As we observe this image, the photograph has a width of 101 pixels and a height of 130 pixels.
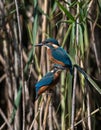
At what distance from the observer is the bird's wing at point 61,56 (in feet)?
6.10

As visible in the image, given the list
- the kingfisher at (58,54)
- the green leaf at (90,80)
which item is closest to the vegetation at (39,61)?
the kingfisher at (58,54)

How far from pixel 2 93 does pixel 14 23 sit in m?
0.75

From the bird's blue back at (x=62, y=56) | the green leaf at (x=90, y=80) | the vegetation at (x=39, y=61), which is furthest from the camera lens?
the vegetation at (x=39, y=61)

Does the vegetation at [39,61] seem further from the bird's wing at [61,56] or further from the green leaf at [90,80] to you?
the green leaf at [90,80]

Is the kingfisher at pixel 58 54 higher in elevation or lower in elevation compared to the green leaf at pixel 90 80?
higher

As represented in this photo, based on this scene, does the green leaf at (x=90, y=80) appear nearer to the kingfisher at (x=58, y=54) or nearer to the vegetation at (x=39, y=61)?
the kingfisher at (x=58, y=54)

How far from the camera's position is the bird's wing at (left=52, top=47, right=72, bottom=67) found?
1859mm

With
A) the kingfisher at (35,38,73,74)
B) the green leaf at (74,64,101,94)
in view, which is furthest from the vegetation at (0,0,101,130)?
the green leaf at (74,64,101,94)

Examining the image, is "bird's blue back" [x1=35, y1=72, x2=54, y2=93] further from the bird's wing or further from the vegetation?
the vegetation

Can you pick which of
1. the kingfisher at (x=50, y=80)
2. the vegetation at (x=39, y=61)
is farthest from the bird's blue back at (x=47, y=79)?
the vegetation at (x=39, y=61)

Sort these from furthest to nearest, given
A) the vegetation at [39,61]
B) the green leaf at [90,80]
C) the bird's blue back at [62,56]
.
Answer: the vegetation at [39,61] < the bird's blue back at [62,56] < the green leaf at [90,80]

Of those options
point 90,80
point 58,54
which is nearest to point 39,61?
point 58,54

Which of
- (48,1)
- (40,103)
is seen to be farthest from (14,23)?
(40,103)

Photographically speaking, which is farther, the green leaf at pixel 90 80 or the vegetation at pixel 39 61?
the vegetation at pixel 39 61
